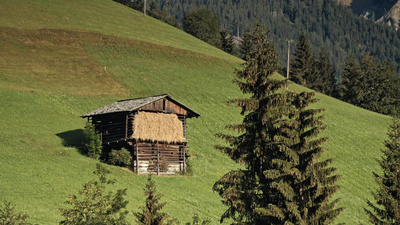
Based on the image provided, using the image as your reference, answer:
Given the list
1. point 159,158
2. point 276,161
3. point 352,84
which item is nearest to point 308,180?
point 276,161

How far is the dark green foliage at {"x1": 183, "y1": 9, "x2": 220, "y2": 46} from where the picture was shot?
458ft

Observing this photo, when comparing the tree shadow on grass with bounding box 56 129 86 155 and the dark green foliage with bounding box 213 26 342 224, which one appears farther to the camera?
the tree shadow on grass with bounding box 56 129 86 155

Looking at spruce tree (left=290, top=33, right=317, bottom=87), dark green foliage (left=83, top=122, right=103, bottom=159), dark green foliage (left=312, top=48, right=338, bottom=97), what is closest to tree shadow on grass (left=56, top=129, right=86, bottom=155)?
dark green foliage (left=83, top=122, right=103, bottom=159)

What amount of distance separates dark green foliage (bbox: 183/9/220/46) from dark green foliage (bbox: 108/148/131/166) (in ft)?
295

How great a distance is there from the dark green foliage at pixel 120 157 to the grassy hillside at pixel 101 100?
2.93 feet

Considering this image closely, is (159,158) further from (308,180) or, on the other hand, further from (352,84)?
(352,84)

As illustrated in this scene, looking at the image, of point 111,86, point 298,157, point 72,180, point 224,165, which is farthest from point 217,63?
point 298,157

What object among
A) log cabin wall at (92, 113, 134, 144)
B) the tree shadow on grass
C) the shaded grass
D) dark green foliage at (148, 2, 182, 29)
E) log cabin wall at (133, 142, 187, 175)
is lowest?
log cabin wall at (133, 142, 187, 175)

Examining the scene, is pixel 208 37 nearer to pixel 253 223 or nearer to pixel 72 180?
pixel 72 180

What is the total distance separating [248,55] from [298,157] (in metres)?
5.91

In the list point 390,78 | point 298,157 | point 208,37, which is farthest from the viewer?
point 208,37

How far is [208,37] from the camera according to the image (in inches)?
5487

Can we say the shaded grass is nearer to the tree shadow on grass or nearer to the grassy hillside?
the grassy hillside

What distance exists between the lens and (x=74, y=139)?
5553 cm
